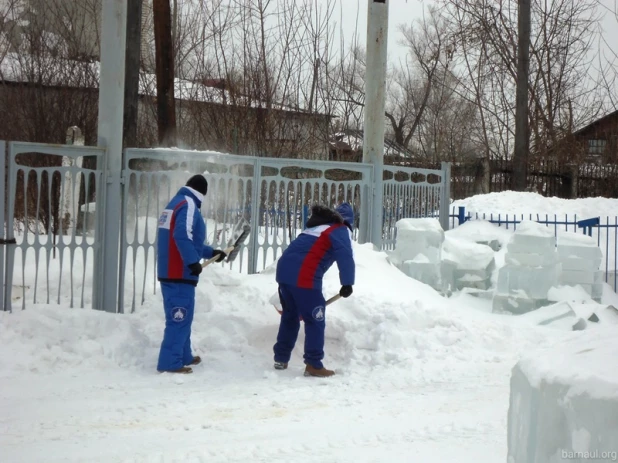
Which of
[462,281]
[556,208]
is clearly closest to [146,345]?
[462,281]

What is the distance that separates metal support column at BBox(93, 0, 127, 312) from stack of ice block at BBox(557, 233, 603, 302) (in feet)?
19.1

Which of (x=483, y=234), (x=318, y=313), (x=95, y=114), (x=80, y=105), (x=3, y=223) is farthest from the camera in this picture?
(x=95, y=114)

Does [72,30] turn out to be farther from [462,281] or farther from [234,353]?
[234,353]

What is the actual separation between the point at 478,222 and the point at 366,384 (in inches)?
309

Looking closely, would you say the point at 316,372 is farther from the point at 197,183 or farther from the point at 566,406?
the point at 566,406

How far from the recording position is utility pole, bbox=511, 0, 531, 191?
73.9 feet

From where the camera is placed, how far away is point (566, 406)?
2.49 m

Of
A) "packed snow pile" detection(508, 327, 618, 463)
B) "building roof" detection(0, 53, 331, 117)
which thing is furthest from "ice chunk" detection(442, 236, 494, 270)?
"packed snow pile" detection(508, 327, 618, 463)

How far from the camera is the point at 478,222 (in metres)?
13.8

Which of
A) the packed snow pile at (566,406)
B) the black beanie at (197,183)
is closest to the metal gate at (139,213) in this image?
the black beanie at (197,183)

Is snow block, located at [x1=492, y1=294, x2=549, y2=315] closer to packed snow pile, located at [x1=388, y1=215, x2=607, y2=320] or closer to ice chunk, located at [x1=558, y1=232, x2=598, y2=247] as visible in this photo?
packed snow pile, located at [x1=388, y1=215, x2=607, y2=320]

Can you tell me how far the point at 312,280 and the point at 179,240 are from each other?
1.20 meters

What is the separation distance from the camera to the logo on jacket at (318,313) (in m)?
6.78

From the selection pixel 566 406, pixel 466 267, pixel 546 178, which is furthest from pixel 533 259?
pixel 546 178
